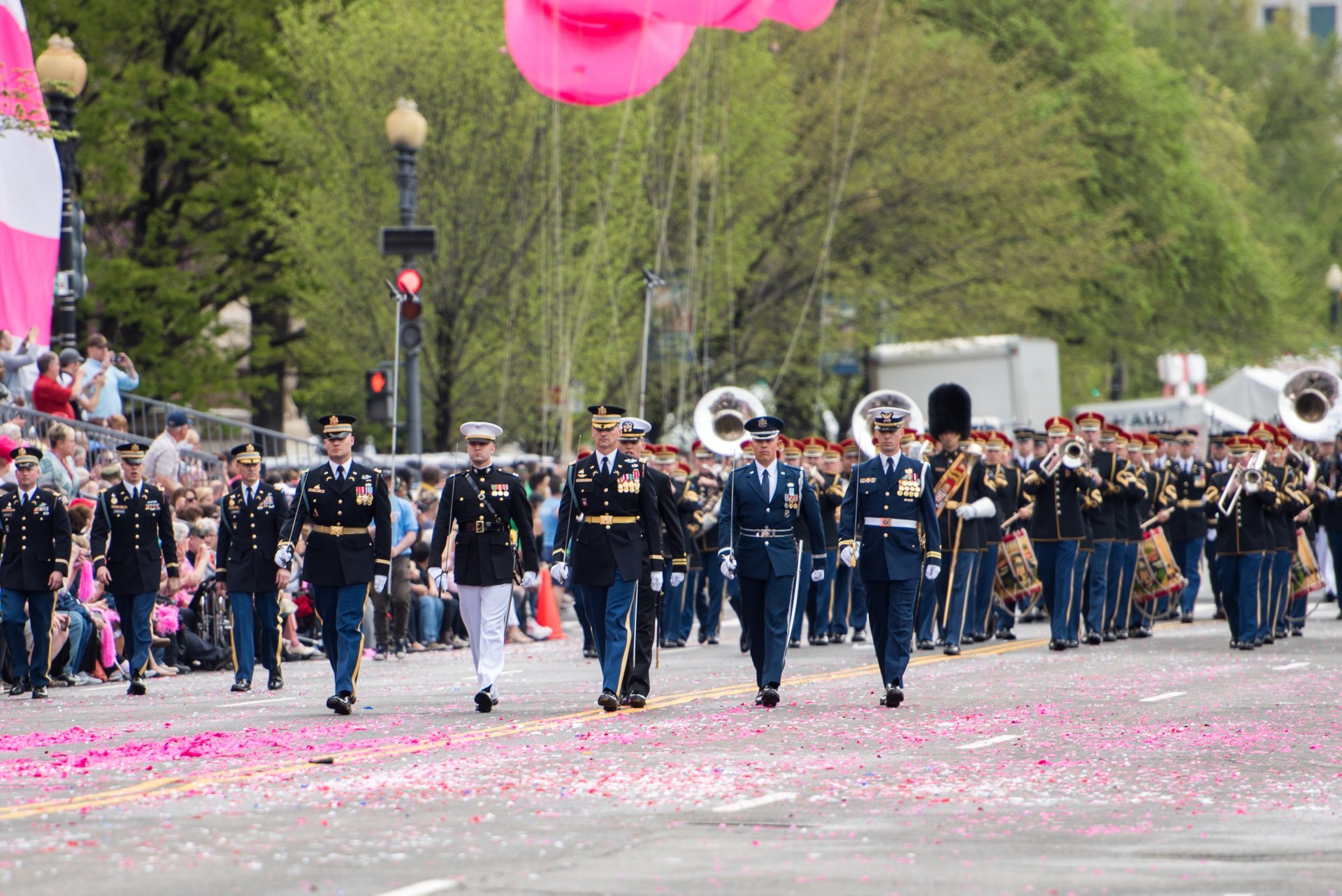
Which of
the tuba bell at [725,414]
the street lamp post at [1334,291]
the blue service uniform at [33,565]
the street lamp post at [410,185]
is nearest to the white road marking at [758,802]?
the blue service uniform at [33,565]

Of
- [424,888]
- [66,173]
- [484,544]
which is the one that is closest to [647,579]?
[484,544]

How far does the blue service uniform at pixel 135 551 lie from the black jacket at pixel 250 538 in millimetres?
453

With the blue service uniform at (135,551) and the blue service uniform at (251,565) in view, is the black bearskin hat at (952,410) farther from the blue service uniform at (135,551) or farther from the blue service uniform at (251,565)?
the blue service uniform at (135,551)

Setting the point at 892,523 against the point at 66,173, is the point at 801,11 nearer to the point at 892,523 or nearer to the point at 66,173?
the point at 66,173

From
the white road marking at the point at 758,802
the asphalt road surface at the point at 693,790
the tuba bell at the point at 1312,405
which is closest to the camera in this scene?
the asphalt road surface at the point at 693,790

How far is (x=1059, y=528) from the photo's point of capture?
816 inches

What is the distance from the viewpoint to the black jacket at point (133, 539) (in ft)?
55.6

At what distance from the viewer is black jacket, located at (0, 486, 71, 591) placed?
54.6 feet

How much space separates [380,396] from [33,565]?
7294 millimetres

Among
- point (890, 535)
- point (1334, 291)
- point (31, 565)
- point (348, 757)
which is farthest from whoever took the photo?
point (1334, 291)

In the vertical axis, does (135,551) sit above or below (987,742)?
above

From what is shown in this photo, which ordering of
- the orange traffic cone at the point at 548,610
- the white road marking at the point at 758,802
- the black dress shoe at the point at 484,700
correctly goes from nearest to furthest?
1. the white road marking at the point at 758,802
2. the black dress shoe at the point at 484,700
3. the orange traffic cone at the point at 548,610

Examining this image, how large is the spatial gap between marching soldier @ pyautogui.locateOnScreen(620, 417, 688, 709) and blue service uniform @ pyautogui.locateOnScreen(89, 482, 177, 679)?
419 cm

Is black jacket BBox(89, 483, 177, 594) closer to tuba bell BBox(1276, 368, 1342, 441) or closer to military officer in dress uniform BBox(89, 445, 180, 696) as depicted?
military officer in dress uniform BBox(89, 445, 180, 696)
